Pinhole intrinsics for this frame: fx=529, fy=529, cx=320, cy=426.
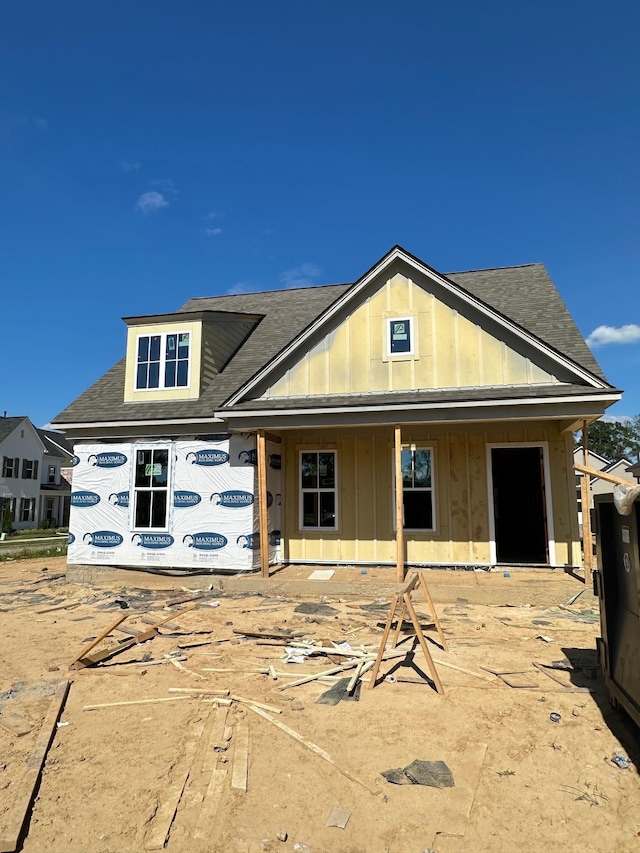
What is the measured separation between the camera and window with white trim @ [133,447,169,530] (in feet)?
41.8

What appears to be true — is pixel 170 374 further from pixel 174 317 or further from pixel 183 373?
pixel 174 317

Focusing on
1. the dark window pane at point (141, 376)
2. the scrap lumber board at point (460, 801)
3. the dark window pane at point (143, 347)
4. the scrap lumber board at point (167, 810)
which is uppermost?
the dark window pane at point (143, 347)

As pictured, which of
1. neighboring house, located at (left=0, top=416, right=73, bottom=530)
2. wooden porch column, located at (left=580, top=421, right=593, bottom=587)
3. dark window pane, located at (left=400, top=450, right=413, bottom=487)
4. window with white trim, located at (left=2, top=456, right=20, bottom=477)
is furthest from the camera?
neighboring house, located at (left=0, top=416, right=73, bottom=530)

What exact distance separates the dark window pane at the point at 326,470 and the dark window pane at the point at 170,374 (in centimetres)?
425

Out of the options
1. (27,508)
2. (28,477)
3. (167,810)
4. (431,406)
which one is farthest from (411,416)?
(27,508)

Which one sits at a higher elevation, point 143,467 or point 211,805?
point 143,467

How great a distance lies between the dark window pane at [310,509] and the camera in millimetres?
12859

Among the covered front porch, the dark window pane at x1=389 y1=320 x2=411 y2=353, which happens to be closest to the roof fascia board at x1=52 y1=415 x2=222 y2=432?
the covered front porch

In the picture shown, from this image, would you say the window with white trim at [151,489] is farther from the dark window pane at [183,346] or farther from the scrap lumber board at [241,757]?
the scrap lumber board at [241,757]

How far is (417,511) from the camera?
12.3m

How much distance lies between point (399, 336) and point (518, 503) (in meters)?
8.14

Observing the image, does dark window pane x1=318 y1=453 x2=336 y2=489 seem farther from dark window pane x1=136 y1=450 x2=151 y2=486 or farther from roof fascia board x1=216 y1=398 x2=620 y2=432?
dark window pane x1=136 y1=450 x2=151 y2=486

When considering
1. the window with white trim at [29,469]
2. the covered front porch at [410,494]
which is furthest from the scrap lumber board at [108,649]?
the window with white trim at [29,469]

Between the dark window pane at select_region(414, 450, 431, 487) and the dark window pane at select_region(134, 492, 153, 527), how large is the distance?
252 inches
